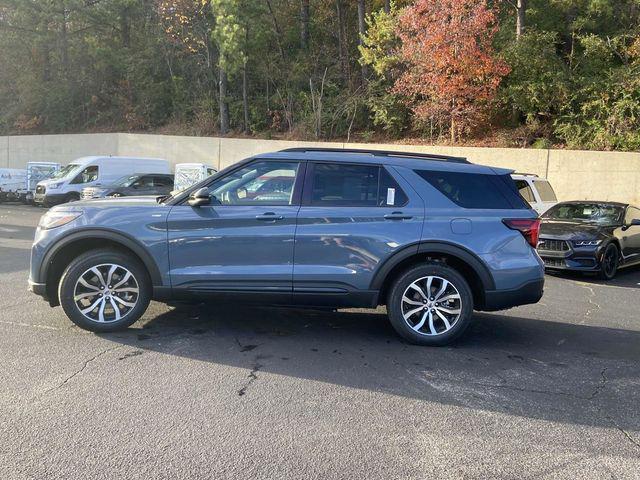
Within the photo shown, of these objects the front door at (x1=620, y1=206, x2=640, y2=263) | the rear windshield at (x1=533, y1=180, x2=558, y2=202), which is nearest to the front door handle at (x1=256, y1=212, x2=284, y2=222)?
the front door at (x1=620, y1=206, x2=640, y2=263)

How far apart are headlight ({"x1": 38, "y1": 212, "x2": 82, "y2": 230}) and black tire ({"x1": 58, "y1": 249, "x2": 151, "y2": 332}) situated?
0.37 meters

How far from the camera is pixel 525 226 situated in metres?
5.51

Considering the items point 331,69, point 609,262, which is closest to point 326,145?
point 331,69

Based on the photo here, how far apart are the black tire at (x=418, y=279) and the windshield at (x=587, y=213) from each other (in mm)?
6794

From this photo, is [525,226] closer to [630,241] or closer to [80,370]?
[80,370]

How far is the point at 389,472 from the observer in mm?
3217

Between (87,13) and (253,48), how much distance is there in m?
12.4

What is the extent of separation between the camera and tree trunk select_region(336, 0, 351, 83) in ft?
91.7

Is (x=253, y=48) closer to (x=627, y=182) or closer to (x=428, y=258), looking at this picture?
(x=627, y=182)

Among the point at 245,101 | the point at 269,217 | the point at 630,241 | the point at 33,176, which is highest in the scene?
the point at 245,101

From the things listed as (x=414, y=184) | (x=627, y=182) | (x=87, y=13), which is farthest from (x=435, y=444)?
(x=87, y=13)

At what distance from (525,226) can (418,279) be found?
1.16 metres

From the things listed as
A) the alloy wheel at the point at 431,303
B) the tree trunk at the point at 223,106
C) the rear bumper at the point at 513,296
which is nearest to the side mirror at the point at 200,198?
the alloy wheel at the point at 431,303

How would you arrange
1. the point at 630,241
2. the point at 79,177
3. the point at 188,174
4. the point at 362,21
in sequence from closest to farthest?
1. the point at 630,241
2. the point at 188,174
3. the point at 79,177
4. the point at 362,21
